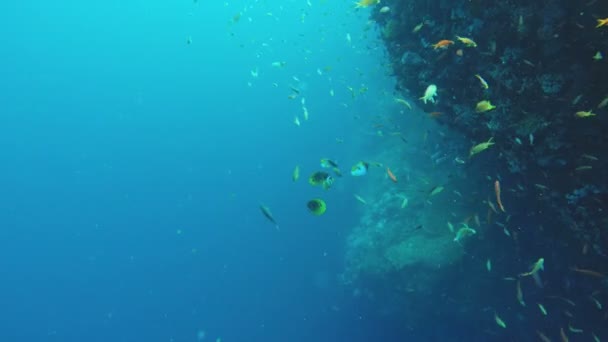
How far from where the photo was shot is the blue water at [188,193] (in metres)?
Result: 25.4

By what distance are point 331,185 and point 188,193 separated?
37.9 m

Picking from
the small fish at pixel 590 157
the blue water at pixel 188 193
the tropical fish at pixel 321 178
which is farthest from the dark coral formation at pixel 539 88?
the blue water at pixel 188 193

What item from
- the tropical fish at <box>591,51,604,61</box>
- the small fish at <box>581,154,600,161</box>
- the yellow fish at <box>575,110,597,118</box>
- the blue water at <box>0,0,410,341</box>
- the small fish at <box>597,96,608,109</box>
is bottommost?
the blue water at <box>0,0,410,341</box>

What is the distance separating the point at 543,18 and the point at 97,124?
8099 centimetres

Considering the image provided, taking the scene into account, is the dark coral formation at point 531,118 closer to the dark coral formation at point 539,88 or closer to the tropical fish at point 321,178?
the dark coral formation at point 539,88

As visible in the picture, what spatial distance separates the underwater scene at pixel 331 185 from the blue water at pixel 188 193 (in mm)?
240

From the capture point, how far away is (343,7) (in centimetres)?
5594

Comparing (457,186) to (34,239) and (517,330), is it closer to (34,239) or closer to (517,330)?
(517,330)

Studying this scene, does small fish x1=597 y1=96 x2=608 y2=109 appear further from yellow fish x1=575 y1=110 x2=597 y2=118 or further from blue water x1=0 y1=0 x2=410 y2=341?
blue water x1=0 y1=0 x2=410 y2=341

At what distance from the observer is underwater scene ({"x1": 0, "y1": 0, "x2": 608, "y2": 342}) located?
6.27 metres

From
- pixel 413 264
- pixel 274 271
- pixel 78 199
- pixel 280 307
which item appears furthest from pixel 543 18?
pixel 78 199

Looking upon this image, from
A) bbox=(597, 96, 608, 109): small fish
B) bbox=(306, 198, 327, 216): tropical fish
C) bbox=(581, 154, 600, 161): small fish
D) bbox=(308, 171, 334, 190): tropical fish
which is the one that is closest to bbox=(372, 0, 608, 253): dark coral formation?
bbox=(581, 154, 600, 161): small fish

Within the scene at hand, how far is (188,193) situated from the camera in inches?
1678

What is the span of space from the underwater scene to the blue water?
9.5 inches
